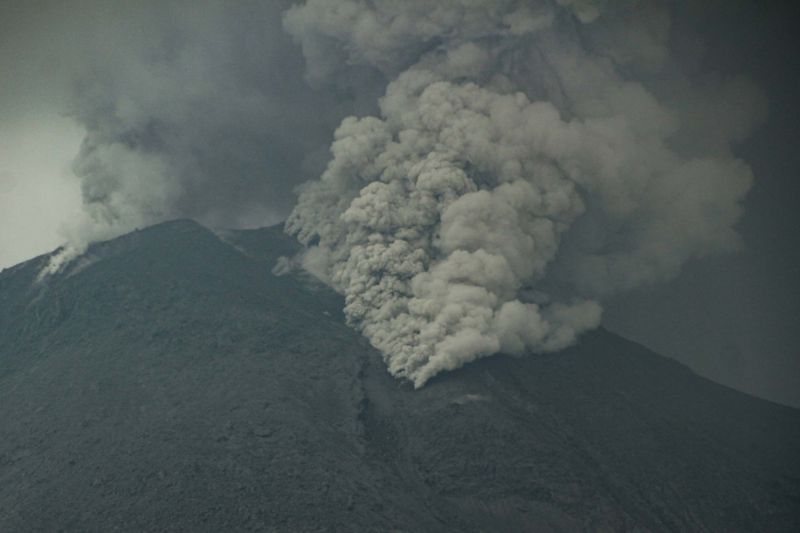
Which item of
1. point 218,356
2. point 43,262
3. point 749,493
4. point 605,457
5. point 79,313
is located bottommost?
point 749,493

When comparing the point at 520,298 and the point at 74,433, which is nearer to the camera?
the point at 74,433

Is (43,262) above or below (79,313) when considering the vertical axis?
above

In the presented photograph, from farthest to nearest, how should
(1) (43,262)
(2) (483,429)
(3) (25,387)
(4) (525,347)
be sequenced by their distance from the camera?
(1) (43,262)
(4) (525,347)
(3) (25,387)
(2) (483,429)

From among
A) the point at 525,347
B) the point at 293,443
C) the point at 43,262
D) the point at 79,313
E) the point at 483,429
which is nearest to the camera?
the point at 293,443

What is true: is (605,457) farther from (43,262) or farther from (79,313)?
(43,262)

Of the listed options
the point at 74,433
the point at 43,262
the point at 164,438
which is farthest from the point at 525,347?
the point at 43,262

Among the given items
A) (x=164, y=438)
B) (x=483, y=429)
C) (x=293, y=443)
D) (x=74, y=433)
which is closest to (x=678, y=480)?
(x=483, y=429)
